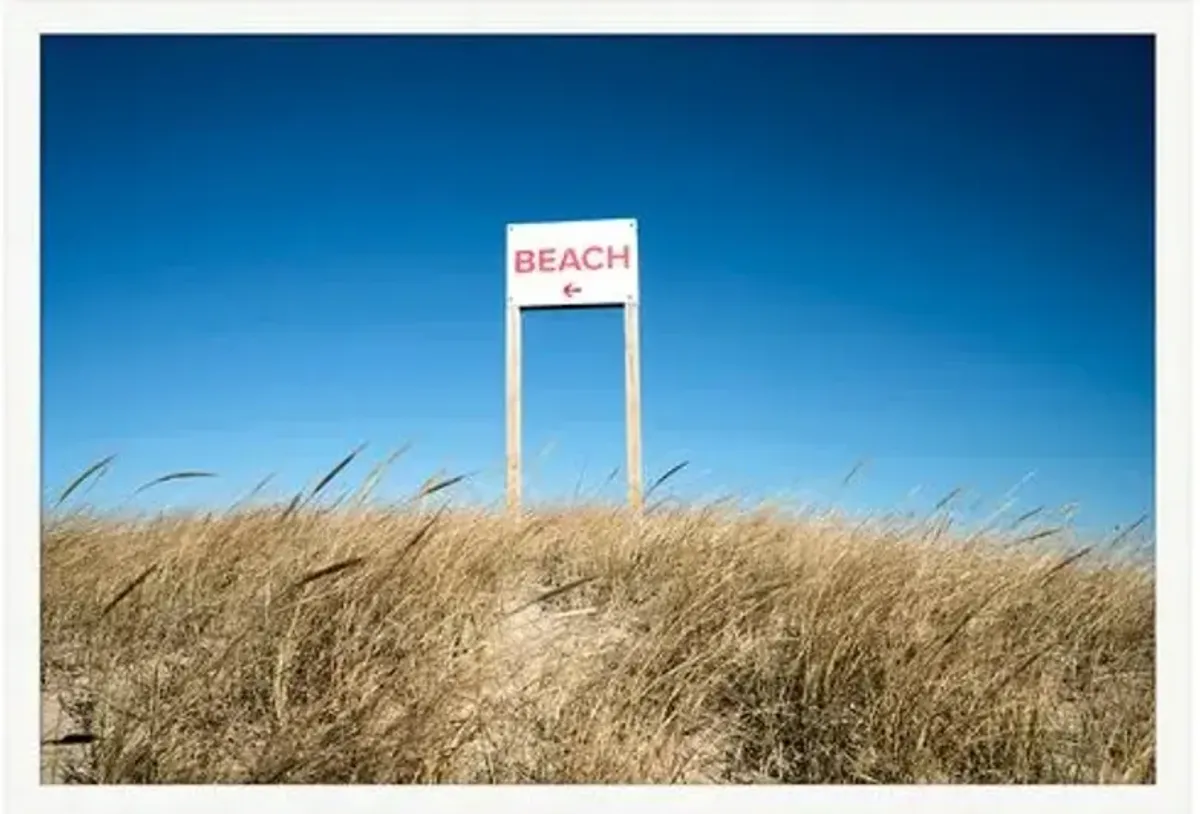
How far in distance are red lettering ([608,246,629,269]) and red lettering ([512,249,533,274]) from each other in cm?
35

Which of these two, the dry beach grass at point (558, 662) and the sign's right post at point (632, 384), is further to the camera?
the sign's right post at point (632, 384)

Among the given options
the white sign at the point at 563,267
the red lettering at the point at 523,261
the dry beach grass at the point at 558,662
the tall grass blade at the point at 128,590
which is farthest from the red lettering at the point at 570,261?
the tall grass blade at the point at 128,590

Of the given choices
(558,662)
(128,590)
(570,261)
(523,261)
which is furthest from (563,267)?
(128,590)

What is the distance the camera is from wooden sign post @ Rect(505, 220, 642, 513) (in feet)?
14.1

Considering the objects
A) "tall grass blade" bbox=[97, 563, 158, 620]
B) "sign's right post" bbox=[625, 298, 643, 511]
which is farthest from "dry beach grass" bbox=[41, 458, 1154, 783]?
"sign's right post" bbox=[625, 298, 643, 511]

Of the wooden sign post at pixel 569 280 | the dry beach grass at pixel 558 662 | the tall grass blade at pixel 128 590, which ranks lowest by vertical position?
the dry beach grass at pixel 558 662

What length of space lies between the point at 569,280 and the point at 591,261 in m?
0.14

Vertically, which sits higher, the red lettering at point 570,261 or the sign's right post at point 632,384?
the red lettering at point 570,261

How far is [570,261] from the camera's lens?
441 centimetres

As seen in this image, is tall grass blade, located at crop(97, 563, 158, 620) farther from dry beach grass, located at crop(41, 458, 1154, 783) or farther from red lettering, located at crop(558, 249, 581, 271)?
red lettering, located at crop(558, 249, 581, 271)

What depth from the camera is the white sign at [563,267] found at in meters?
4.34

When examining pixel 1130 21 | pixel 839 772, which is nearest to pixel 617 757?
pixel 839 772

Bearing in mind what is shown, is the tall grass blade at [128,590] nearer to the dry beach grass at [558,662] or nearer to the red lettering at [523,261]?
the dry beach grass at [558,662]

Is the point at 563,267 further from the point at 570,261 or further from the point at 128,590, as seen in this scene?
the point at 128,590
